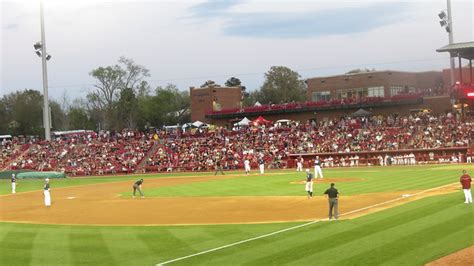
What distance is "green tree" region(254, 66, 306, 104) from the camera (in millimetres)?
116938

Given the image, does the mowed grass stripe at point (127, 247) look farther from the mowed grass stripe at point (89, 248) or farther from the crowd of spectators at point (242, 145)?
the crowd of spectators at point (242, 145)

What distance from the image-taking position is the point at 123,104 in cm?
10675

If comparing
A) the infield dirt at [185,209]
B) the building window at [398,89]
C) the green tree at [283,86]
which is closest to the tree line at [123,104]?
the green tree at [283,86]

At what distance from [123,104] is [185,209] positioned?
7994cm

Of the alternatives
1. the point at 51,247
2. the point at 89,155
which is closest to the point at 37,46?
the point at 89,155

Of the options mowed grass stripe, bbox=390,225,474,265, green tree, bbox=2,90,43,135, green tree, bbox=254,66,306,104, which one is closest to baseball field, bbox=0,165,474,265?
mowed grass stripe, bbox=390,225,474,265

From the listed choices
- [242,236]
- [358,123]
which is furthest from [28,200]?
[358,123]

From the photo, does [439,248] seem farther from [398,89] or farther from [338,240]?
[398,89]

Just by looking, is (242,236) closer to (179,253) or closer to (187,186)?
(179,253)

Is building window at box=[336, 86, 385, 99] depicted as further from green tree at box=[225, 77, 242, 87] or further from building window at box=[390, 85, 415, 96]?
green tree at box=[225, 77, 242, 87]

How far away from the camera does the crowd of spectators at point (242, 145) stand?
60156 mm

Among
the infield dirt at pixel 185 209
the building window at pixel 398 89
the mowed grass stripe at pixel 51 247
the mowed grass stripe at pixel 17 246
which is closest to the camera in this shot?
the mowed grass stripe at pixel 51 247

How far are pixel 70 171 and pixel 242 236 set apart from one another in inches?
2210

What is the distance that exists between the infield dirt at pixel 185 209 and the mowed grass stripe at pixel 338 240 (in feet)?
8.58
